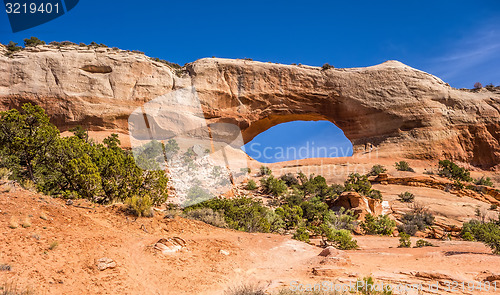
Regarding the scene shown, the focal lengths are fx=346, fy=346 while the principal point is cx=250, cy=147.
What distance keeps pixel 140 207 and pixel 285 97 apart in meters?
24.6

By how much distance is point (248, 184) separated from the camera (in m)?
22.2

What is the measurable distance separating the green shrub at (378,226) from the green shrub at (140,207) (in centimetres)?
1036

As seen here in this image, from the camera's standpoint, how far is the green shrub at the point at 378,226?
51.6 feet

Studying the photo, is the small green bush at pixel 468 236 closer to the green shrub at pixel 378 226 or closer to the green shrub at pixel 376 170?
the green shrub at pixel 378 226

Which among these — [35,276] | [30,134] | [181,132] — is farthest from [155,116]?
[35,276]

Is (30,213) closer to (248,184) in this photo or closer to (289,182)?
(248,184)

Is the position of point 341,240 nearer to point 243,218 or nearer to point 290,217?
point 243,218

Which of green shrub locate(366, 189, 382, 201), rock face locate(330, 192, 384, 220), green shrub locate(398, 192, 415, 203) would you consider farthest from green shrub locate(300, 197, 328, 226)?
green shrub locate(398, 192, 415, 203)

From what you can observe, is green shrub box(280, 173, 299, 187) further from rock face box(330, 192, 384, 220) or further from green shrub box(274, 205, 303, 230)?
green shrub box(274, 205, 303, 230)

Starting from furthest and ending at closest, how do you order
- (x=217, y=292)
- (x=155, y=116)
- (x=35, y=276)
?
(x=155, y=116) → (x=217, y=292) → (x=35, y=276)

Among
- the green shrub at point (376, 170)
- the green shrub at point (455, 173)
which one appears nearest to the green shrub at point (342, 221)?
the green shrub at point (376, 170)

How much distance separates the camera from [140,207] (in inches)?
366

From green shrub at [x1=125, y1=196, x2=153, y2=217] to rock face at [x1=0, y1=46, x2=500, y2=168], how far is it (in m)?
20.5

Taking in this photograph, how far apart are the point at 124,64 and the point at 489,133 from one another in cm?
3325
